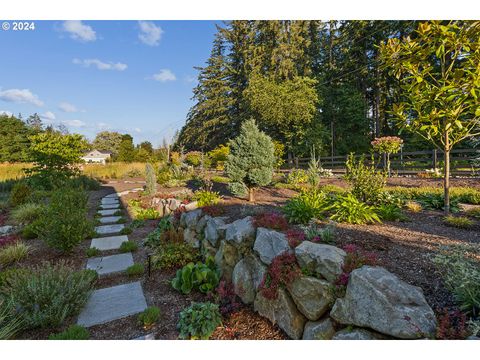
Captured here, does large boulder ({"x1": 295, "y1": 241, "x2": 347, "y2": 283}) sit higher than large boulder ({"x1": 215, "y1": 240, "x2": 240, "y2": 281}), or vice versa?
large boulder ({"x1": 295, "y1": 241, "x2": 347, "y2": 283})

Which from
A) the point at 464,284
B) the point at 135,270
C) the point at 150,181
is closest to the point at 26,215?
the point at 150,181

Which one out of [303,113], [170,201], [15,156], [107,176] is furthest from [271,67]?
[15,156]

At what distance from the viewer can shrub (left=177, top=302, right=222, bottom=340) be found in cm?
248

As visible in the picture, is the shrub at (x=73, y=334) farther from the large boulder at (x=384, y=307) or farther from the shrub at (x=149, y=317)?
the large boulder at (x=384, y=307)

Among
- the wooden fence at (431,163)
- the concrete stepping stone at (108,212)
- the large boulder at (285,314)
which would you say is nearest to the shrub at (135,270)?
the large boulder at (285,314)

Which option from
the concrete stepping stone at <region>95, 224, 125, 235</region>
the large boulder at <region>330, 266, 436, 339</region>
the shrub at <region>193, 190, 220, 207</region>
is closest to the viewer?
the large boulder at <region>330, 266, 436, 339</region>

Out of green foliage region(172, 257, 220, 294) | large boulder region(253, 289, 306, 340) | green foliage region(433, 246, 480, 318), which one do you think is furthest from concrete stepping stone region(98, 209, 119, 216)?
green foliage region(433, 246, 480, 318)

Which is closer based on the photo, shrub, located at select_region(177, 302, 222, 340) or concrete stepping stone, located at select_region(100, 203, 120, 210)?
shrub, located at select_region(177, 302, 222, 340)

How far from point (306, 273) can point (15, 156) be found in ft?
133

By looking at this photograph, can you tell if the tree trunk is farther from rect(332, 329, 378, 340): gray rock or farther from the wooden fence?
rect(332, 329, 378, 340): gray rock

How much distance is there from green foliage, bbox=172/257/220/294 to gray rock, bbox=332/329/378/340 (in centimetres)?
187

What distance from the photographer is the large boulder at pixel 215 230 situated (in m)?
3.86

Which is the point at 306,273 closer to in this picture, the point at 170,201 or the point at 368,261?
the point at 368,261

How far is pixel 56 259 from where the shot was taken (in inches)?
Result: 170
